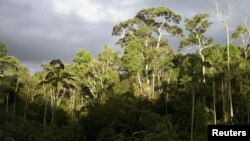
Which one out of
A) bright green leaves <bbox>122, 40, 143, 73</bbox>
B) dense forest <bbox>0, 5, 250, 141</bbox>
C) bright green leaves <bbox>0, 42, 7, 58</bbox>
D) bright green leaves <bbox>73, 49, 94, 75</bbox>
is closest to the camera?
dense forest <bbox>0, 5, 250, 141</bbox>

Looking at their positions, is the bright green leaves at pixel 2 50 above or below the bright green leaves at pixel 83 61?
above

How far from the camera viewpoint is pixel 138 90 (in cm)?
4356

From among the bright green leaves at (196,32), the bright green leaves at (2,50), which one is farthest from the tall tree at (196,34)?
the bright green leaves at (2,50)

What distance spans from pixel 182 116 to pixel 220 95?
394cm

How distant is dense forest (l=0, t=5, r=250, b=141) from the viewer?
1214 inches

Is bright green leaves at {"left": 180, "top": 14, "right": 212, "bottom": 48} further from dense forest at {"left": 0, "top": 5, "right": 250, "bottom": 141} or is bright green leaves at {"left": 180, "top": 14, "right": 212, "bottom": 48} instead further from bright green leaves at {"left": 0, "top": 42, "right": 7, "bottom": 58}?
bright green leaves at {"left": 0, "top": 42, "right": 7, "bottom": 58}

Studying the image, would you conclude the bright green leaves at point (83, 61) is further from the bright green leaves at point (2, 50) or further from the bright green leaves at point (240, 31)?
the bright green leaves at point (240, 31)

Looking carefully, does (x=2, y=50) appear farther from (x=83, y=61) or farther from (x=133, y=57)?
(x=133, y=57)

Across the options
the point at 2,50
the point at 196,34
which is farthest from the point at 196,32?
the point at 2,50

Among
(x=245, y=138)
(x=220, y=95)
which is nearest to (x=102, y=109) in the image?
(x=220, y=95)

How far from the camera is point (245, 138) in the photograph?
12.2 meters

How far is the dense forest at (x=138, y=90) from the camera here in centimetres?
3084

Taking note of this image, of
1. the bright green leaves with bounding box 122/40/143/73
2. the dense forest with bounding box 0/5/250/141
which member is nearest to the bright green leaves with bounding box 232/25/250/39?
the dense forest with bounding box 0/5/250/141

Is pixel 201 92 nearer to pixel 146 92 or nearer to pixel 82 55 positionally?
pixel 146 92
